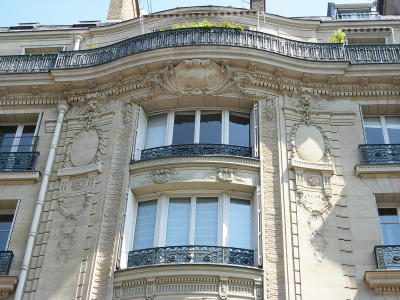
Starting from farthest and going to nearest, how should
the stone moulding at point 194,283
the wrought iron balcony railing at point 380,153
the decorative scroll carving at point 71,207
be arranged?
the wrought iron balcony railing at point 380,153 → the decorative scroll carving at point 71,207 → the stone moulding at point 194,283

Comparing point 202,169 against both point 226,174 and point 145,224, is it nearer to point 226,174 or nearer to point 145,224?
point 226,174

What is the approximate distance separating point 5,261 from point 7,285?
671 millimetres

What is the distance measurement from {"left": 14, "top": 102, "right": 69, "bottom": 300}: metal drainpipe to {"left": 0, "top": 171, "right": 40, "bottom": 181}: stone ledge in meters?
0.31

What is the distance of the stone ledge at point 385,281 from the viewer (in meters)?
11.6

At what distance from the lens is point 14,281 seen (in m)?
12.2

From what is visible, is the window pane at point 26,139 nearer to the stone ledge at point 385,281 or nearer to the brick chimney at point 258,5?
the brick chimney at point 258,5

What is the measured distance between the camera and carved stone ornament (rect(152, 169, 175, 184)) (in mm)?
13250

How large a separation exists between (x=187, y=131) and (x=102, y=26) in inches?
217

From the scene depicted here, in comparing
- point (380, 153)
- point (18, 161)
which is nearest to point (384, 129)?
point (380, 153)

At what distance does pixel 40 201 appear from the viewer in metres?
13.5

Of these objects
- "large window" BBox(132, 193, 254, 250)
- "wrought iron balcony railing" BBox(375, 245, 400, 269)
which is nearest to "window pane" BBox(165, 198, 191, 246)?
"large window" BBox(132, 193, 254, 250)

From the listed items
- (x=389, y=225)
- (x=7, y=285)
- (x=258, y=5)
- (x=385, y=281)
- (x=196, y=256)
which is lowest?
(x=7, y=285)

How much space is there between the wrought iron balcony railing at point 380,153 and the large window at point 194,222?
9.76 feet

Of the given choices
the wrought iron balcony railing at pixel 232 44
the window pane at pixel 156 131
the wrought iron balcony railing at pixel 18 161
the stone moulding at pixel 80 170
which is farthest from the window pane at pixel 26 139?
the window pane at pixel 156 131
